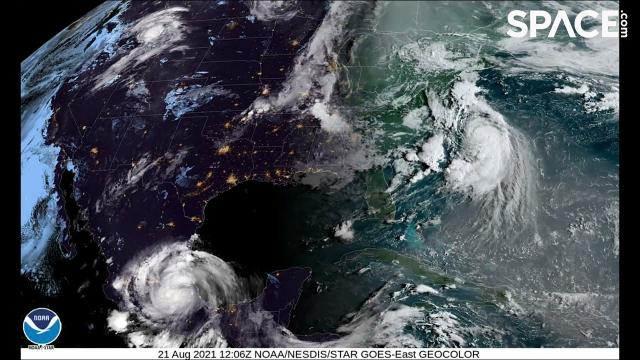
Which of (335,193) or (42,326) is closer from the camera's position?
(335,193)

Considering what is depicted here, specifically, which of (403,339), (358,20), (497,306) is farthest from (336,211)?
(358,20)

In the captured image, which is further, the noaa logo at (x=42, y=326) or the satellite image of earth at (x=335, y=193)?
the noaa logo at (x=42, y=326)

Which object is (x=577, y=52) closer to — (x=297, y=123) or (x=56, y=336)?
(x=297, y=123)

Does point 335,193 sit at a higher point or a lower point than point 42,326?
higher

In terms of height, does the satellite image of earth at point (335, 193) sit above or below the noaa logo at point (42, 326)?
above
